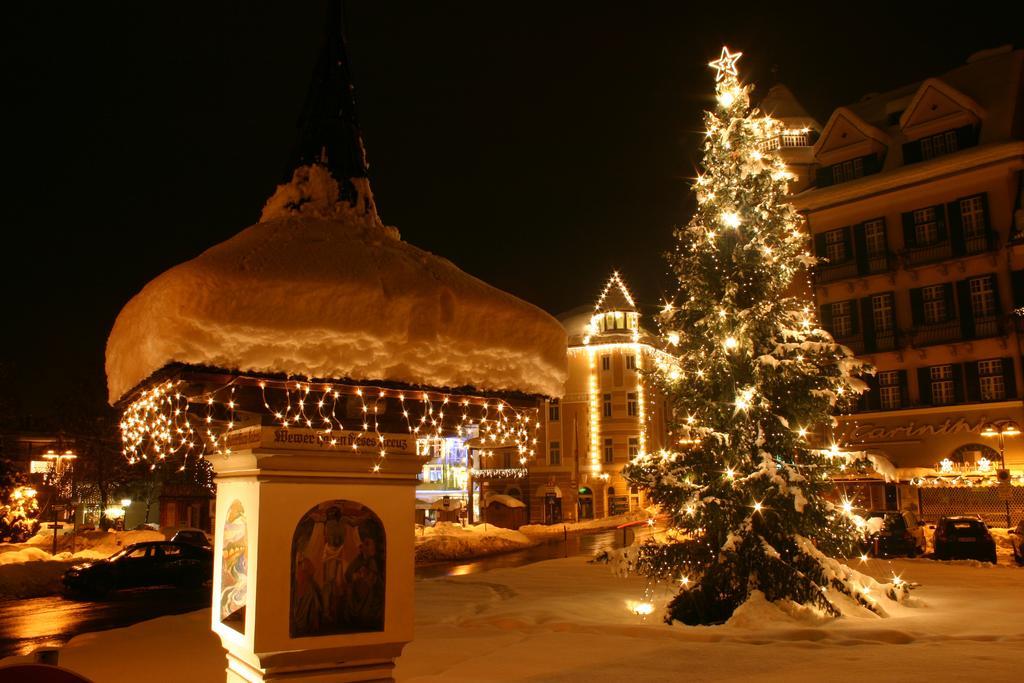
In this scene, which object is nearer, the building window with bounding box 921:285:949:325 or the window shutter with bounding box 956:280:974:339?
the window shutter with bounding box 956:280:974:339

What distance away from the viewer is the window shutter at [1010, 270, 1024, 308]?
30.1 metres

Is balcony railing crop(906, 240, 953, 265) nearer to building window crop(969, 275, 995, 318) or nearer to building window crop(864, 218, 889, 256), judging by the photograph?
building window crop(864, 218, 889, 256)

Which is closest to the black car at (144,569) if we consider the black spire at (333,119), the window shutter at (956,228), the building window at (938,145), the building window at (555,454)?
the black spire at (333,119)

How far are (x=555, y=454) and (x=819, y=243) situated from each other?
28089 millimetres

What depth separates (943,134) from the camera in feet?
107

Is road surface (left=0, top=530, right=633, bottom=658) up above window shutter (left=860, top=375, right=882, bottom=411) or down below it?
below

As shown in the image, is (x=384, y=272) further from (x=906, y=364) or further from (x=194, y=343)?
(x=906, y=364)

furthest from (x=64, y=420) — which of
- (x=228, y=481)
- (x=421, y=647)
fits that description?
(x=228, y=481)

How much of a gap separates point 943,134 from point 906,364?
31.3 ft

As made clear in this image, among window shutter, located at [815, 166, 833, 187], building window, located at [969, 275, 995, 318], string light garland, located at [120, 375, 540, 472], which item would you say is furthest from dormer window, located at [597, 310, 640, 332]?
string light garland, located at [120, 375, 540, 472]

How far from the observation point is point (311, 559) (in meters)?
6.07

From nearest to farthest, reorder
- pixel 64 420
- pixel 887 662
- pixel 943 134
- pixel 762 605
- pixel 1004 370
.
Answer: pixel 887 662 < pixel 762 605 < pixel 1004 370 < pixel 943 134 < pixel 64 420

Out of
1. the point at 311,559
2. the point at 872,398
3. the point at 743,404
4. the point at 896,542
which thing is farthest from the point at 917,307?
the point at 311,559

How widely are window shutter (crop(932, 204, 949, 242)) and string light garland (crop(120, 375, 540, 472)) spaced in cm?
3017
